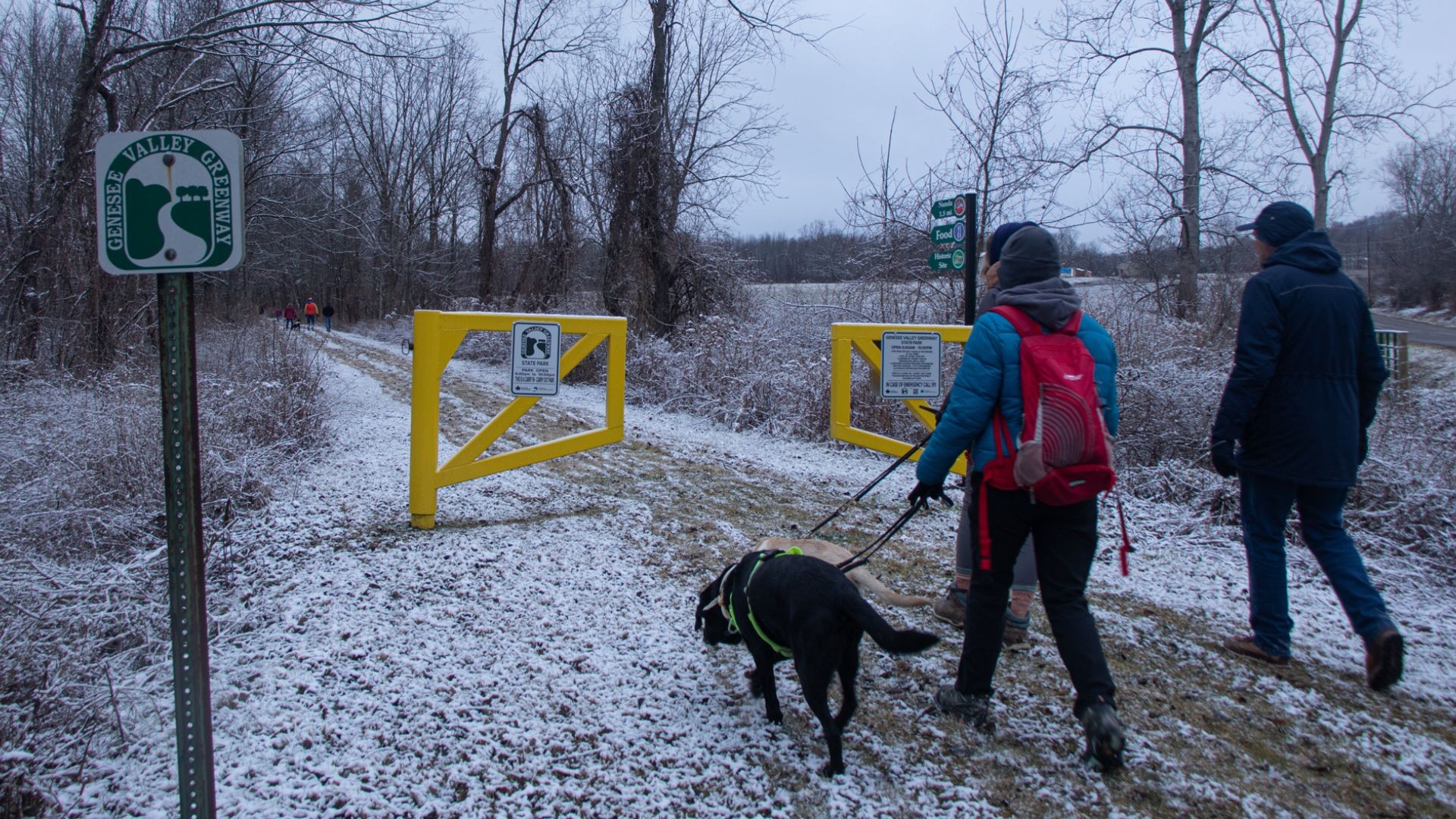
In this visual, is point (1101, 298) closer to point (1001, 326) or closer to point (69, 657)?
point (1001, 326)

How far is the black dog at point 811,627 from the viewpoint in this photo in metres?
2.54

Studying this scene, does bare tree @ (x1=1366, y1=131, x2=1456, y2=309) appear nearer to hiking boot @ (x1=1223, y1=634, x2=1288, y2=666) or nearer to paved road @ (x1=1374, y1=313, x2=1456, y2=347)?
paved road @ (x1=1374, y1=313, x2=1456, y2=347)

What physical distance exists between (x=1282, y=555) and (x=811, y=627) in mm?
2588

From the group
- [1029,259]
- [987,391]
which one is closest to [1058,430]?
[987,391]

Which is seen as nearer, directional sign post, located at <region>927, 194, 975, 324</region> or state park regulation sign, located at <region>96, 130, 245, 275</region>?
state park regulation sign, located at <region>96, 130, 245, 275</region>

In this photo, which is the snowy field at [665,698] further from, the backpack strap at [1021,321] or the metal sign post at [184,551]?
the backpack strap at [1021,321]

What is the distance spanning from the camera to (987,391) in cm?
285

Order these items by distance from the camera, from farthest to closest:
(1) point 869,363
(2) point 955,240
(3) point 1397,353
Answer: (3) point 1397,353
(2) point 955,240
(1) point 869,363

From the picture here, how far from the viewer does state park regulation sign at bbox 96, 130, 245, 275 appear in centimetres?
204

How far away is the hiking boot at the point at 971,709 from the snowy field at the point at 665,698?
0.20 ft

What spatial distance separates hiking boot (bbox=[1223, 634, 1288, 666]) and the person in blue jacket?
1.35 meters

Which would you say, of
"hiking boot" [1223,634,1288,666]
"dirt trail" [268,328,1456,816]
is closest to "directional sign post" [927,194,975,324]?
"dirt trail" [268,328,1456,816]

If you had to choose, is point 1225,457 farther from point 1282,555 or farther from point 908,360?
point 908,360

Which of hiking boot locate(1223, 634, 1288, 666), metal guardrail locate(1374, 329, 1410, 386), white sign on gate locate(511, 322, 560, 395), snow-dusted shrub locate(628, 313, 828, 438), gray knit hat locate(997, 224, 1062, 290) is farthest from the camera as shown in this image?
metal guardrail locate(1374, 329, 1410, 386)
